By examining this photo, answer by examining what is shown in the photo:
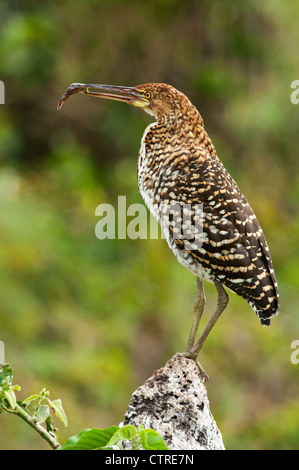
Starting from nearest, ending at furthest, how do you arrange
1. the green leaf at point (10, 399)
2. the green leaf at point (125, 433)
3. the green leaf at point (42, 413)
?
the green leaf at point (125, 433)
the green leaf at point (10, 399)
the green leaf at point (42, 413)

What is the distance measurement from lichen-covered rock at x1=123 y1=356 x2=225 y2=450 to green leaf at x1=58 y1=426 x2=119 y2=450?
74 centimetres

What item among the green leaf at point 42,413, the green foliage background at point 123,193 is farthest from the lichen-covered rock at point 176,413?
the green foliage background at point 123,193

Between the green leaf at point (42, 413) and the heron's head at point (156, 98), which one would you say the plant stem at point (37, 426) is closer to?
the green leaf at point (42, 413)

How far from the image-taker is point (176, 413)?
278 cm

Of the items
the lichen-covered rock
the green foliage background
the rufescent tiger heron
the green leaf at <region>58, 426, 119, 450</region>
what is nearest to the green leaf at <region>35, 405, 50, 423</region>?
the green leaf at <region>58, 426, 119, 450</region>

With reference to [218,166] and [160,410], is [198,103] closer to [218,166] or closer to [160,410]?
[218,166]

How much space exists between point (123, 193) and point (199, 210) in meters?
6.27

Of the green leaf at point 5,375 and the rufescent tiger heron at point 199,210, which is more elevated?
the rufescent tiger heron at point 199,210

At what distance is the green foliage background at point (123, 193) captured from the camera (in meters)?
7.94

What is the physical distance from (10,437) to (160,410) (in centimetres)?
455

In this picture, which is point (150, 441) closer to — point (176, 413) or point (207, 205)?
point (176, 413)

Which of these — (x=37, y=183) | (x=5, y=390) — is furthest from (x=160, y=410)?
(x=37, y=183)

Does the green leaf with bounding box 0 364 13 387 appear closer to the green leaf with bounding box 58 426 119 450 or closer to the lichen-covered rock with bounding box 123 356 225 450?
the green leaf with bounding box 58 426 119 450

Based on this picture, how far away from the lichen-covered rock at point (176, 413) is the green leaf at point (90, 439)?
2.43ft
